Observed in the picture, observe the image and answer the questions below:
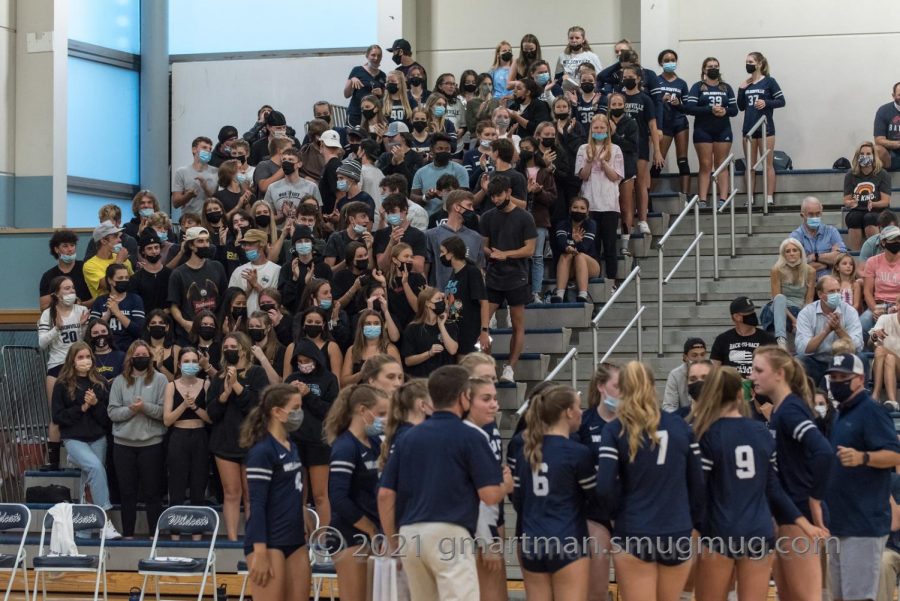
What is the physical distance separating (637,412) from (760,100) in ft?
32.6

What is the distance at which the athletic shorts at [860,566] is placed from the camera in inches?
317

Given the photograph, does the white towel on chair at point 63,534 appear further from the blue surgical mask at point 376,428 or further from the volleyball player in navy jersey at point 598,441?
the volleyball player in navy jersey at point 598,441

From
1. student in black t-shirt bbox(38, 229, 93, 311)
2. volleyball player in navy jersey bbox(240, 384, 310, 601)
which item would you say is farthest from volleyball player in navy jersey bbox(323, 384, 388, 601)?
student in black t-shirt bbox(38, 229, 93, 311)

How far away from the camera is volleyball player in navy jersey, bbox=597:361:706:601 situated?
7441 millimetres

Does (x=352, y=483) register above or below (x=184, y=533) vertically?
above

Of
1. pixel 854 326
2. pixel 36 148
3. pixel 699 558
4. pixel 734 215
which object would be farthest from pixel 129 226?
Answer: pixel 699 558

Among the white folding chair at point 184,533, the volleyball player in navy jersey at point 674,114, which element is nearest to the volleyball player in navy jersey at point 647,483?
the white folding chair at point 184,533

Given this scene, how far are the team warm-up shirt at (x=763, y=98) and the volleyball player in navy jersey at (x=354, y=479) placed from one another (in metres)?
9.72

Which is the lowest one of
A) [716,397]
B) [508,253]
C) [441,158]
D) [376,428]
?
[376,428]

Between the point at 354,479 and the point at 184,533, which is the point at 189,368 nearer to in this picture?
the point at 184,533

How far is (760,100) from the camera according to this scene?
54.2 feet

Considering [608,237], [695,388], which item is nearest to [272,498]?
[695,388]

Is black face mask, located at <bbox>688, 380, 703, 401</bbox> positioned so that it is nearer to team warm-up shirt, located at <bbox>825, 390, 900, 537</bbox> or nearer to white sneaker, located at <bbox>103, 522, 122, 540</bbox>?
team warm-up shirt, located at <bbox>825, 390, 900, 537</bbox>

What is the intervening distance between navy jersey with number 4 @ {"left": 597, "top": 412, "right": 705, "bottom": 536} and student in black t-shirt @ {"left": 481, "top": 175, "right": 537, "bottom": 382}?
16.9ft
